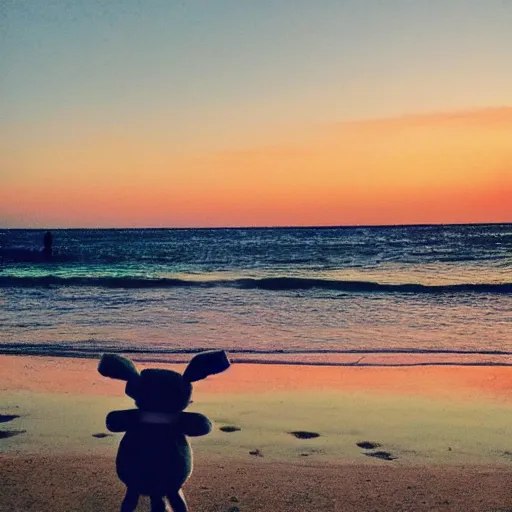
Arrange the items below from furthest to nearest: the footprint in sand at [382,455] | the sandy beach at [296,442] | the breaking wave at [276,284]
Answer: the breaking wave at [276,284], the footprint in sand at [382,455], the sandy beach at [296,442]

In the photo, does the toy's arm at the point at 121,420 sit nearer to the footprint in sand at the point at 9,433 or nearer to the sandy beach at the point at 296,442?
the sandy beach at the point at 296,442

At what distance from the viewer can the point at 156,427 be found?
8.68 ft

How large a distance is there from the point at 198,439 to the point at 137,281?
18.5 m

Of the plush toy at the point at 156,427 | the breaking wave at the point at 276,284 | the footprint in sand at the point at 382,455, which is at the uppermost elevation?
the plush toy at the point at 156,427

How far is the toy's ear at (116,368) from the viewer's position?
8.59 ft

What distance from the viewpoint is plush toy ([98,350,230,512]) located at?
2.60 metres

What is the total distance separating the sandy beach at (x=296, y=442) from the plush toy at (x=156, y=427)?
2.29 ft

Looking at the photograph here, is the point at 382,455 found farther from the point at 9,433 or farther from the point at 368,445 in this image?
the point at 9,433

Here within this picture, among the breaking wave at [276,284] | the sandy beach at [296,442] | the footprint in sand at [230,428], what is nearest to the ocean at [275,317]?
the breaking wave at [276,284]

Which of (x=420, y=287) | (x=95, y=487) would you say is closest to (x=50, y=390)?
(x=95, y=487)

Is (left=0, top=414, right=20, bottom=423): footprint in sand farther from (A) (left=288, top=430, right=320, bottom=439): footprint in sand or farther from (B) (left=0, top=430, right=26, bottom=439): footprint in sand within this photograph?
(A) (left=288, top=430, right=320, bottom=439): footprint in sand

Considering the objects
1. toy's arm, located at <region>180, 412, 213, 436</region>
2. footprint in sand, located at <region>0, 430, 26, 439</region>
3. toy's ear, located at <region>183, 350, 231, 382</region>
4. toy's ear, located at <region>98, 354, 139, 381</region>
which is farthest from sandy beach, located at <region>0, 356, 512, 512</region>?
toy's ear, located at <region>183, 350, 231, 382</region>

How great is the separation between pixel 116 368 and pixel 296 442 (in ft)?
7.32

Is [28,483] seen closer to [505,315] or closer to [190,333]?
[190,333]
